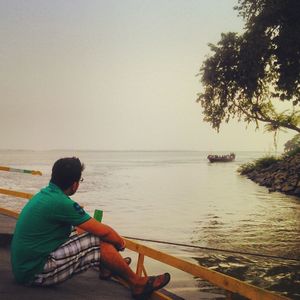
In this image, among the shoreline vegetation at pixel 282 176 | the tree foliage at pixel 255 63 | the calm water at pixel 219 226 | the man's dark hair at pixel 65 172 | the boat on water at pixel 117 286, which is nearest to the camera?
the boat on water at pixel 117 286

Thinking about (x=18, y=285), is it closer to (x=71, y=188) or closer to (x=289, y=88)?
(x=71, y=188)

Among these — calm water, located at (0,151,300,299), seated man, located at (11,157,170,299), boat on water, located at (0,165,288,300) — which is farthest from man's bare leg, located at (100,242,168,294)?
calm water, located at (0,151,300,299)

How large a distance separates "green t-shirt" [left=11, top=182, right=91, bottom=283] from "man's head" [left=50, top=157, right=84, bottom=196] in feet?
0.23

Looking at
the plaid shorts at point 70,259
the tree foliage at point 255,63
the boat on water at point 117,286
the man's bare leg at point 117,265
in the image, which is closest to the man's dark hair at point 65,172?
the plaid shorts at point 70,259

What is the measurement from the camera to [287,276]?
799cm

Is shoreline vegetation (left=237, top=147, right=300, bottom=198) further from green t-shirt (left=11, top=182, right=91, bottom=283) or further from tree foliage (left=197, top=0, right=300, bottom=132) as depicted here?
green t-shirt (left=11, top=182, right=91, bottom=283)

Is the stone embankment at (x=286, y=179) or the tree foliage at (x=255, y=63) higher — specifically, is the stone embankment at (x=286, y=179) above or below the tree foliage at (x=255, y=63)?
below

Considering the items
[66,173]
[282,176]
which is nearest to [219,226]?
[66,173]

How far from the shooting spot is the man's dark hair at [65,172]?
4102mm

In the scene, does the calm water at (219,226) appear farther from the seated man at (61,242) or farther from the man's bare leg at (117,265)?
the seated man at (61,242)

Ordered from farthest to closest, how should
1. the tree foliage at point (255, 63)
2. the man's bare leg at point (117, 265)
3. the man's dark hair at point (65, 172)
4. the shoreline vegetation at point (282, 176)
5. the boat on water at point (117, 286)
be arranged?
the shoreline vegetation at point (282, 176) → the tree foliage at point (255, 63) → the man's bare leg at point (117, 265) → the man's dark hair at point (65, 172) → the boat on water at point (117, 286)

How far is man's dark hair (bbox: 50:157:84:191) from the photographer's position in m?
4.10

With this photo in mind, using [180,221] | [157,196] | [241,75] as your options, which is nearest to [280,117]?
[241,75]

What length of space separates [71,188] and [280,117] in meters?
30.3
